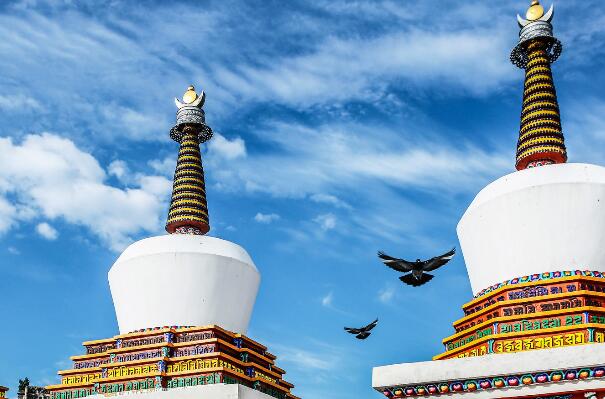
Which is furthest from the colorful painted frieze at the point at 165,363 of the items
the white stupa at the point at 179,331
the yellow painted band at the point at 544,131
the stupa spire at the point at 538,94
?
the yellow painted band at the point at 544,131

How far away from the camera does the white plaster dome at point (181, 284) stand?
864 inches

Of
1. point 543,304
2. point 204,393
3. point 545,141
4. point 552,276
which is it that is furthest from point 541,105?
point 204,393

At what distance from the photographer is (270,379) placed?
2244 cm

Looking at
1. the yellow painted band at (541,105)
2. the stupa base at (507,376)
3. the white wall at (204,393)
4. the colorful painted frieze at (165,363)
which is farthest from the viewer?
the colorful painted frieze at (165,363)

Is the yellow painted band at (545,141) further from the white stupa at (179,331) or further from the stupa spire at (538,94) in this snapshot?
the white stupa at (179,331)

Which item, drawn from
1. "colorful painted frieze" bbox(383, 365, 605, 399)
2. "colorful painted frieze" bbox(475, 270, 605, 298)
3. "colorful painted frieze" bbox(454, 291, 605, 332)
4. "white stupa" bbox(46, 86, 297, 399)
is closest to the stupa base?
"colorful painted frieze" bbox(383, 365, 605, 399)

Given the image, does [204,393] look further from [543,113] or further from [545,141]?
[543,113]

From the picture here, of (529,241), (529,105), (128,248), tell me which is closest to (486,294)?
(529,241)

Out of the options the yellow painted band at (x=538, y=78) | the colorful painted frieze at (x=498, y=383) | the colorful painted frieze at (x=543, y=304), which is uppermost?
the yellow painted band at (x=538, y=78)

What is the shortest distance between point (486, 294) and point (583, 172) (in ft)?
10.3

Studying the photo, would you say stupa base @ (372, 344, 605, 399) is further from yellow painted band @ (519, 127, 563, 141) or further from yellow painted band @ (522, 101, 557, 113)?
yellow painted band @ (522, 101, 557, 113)

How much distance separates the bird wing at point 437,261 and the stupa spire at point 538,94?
416 centimetres

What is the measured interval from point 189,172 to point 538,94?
10.3 meters

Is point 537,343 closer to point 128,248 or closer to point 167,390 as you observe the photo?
point 167,390
